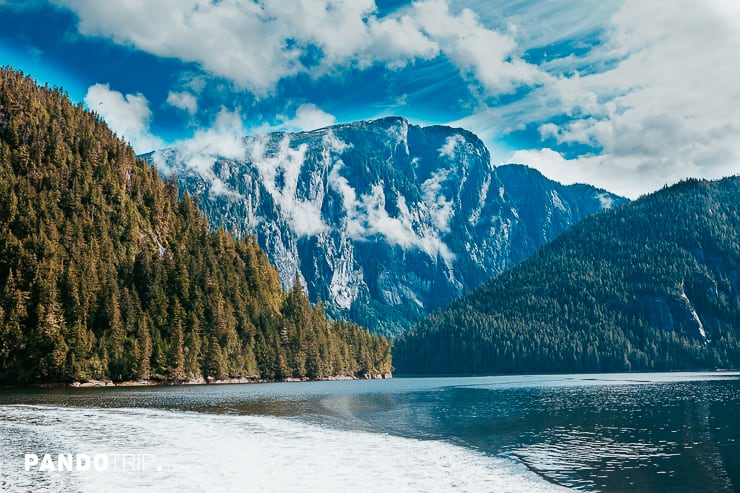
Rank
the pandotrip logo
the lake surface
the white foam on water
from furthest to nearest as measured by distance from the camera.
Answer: the pandotrip logo < the lake surface < the white foam on water

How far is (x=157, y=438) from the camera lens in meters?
53.7

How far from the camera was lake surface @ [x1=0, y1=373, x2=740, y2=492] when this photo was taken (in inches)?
1444

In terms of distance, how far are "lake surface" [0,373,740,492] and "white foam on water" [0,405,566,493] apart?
114 millimetres

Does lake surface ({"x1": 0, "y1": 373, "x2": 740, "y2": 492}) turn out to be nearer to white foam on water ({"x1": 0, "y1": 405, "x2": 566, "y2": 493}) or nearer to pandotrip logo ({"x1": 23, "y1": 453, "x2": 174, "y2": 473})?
white foam on water ({"x1": 0, "y1": 405, "x2": 566, "y2": 493})

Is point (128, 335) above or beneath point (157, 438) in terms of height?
above

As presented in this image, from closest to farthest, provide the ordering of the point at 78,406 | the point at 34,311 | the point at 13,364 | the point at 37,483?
the point at 37,483
the point at 78,406
the point at 13,364
the point at 34,311

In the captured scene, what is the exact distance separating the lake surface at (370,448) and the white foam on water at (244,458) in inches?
4.5

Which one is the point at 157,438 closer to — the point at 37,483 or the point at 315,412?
the point at 37,483

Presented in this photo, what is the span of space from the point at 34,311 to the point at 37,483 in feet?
422

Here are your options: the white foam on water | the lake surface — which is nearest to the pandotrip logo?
the lake surface

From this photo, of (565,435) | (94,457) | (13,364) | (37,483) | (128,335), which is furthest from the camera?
(128,335)

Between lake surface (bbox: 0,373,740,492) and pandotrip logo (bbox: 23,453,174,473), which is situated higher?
pandotrip logo (bbox: 23,453,174,473)

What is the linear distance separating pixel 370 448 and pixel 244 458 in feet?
36.6

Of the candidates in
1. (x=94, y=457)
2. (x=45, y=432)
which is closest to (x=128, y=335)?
(x=45, y=432)
